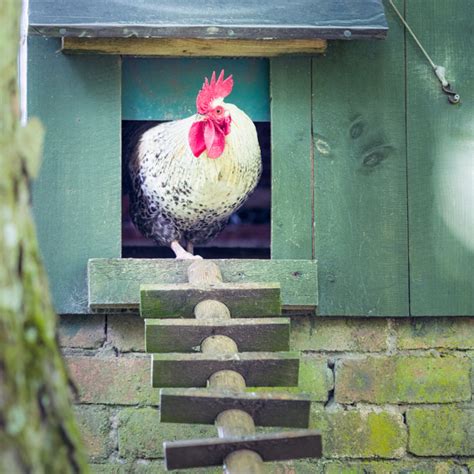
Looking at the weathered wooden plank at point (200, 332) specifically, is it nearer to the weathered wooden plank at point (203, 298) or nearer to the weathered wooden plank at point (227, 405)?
the weathered wooden plank at point (203, 298)

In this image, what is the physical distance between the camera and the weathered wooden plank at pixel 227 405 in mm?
2814

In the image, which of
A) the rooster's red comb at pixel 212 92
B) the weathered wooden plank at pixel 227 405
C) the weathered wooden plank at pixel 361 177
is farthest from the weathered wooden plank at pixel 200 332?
the rooster's red comb at pixel 212 92

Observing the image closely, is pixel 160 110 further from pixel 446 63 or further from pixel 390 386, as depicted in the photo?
pixel 390 386

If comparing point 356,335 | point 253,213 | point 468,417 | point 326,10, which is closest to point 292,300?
point 356,335

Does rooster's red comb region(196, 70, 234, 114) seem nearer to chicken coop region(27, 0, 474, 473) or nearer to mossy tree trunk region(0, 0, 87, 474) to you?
chicken coop region(27, 0, 474, 473)

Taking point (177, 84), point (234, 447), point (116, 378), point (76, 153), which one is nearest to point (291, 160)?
point (177, 84)

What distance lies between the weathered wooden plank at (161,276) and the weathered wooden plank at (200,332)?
72cm

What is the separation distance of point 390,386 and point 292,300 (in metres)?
0.54

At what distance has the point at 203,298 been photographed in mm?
3436

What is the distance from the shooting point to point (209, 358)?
3.02 metres

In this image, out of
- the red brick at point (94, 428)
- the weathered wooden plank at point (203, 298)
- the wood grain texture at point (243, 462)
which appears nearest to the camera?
the wood grain texture at point (243, 462)

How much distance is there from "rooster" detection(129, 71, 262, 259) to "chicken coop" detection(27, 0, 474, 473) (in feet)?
0.50

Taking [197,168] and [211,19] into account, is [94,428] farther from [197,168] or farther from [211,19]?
[211,19]

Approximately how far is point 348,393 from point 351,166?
91 centimetres
